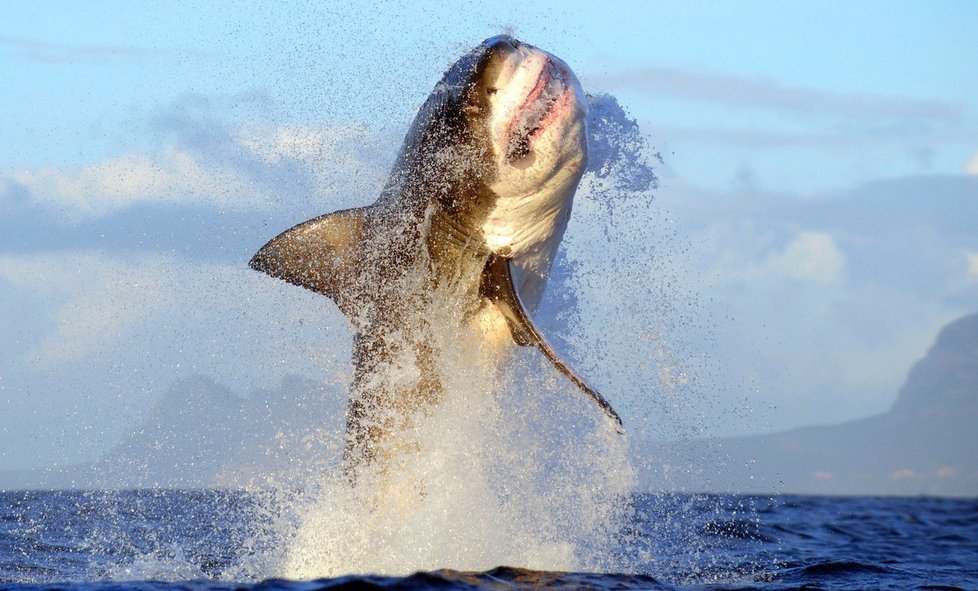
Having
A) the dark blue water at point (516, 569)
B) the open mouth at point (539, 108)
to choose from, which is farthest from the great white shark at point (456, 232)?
the dark blue water at point (516, 569)

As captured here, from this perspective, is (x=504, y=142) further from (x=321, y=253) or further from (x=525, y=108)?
(x=321, y=253)

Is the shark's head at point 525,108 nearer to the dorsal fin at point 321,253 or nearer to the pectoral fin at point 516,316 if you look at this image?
the pectoral fin at point 516,316

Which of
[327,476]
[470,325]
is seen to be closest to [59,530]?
[327,476]

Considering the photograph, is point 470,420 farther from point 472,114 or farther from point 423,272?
point 472,114

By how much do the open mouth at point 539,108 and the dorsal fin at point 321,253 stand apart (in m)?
1.81

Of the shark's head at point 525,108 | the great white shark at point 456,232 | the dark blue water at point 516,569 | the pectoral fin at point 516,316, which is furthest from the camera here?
the dark blue water at point 516,569

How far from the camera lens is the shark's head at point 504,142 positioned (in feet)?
24.4

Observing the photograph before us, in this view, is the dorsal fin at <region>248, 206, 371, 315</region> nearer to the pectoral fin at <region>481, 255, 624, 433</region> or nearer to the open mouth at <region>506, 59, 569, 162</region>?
the pectoral fin at <region>481, 255, 624, 433</region>

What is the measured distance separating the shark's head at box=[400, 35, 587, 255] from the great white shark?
1 cm

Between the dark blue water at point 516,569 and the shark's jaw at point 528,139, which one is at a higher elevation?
the shark's jaw at point 528,139

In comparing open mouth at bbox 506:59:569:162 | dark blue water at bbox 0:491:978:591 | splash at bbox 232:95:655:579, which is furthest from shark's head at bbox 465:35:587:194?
dark blue water at bbox 0:491:978:591

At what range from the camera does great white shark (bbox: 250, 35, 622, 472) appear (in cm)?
755

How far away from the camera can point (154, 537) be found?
16906mm

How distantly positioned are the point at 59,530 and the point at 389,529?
12.8 metres
